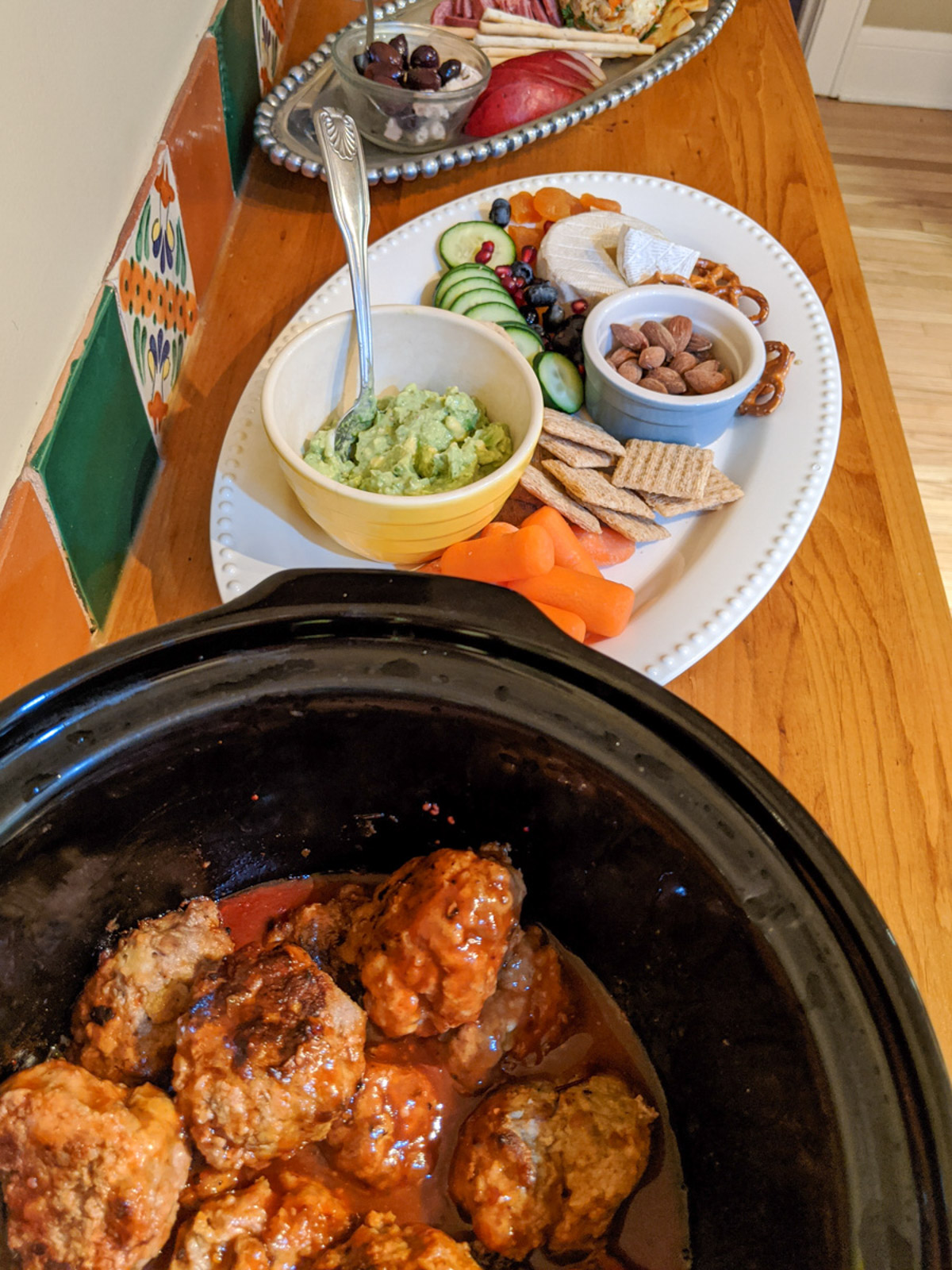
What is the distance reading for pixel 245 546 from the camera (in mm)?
1173

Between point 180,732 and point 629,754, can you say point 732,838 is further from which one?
point 180,732

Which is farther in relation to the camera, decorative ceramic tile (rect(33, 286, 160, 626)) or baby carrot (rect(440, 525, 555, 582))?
baby carrot (rect(440, 525, 555, 582))

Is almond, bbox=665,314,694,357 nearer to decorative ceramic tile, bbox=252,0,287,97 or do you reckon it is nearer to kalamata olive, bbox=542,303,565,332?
kalamata olive, bbox=542,303,565,332

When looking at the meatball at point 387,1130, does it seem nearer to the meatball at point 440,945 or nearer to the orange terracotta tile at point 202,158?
the meatball at point 440,945

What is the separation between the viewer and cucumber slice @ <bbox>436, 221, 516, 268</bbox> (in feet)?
5.09

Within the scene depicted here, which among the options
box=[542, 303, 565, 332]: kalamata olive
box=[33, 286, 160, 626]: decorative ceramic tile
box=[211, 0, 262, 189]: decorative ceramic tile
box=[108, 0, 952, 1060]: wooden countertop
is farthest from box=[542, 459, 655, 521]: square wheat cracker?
box=[211, 0, 262, 189]: decorative ceramic tile

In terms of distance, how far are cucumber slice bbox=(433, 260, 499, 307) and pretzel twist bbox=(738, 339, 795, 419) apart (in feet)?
1.56

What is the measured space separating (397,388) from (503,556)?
0.33m

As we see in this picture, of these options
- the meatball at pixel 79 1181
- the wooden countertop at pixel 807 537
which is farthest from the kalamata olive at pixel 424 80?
the meatball at pixel 79 1181

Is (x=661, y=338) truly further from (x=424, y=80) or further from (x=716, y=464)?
(x=424, y=80)

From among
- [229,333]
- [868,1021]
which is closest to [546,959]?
[868,1021]

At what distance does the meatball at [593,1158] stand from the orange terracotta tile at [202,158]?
1.29 m

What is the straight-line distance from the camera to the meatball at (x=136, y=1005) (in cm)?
73

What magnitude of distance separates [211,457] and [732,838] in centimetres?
96
